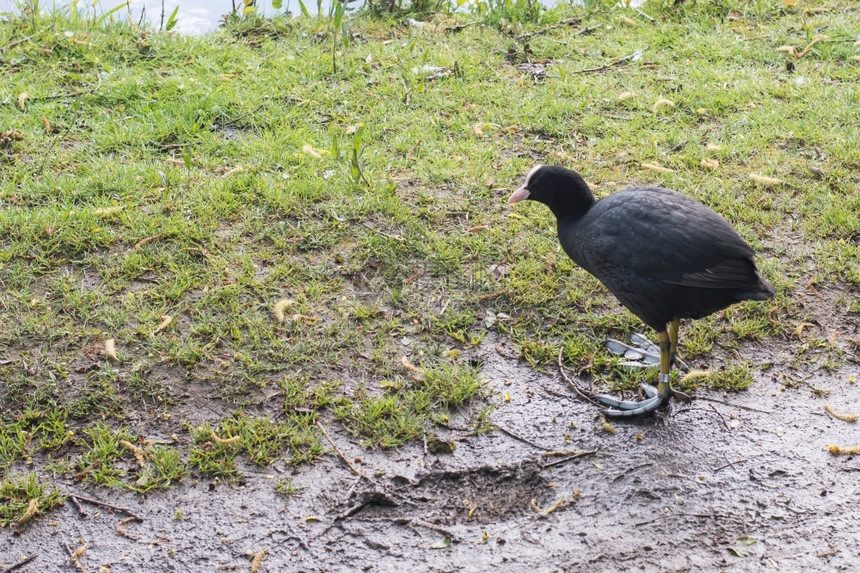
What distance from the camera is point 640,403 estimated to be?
150 inches

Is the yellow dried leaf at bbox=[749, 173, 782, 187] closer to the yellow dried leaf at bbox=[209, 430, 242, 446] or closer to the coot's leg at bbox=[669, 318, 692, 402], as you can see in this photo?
the coot's leg at bbox=[669, 318, 692, 402]

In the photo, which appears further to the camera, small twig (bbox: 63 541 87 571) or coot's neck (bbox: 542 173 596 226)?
coot's neck (bbox: 542 173 596 226)

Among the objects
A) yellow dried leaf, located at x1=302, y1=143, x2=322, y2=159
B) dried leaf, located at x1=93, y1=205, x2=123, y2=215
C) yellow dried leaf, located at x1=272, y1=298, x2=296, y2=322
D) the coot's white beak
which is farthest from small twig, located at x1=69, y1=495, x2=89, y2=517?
yellow dried leaf, located at x1=302, y1=143, x2=322, y2=159

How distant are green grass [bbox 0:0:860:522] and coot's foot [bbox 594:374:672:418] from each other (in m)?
0.18

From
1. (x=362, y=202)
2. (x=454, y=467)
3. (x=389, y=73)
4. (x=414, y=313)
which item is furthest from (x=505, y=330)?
(x=389, y=73)

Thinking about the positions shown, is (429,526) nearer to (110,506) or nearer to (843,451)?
(110,506)

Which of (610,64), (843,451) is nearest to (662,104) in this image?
(610,64)

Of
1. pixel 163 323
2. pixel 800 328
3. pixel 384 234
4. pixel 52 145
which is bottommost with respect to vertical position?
pixel 800 328

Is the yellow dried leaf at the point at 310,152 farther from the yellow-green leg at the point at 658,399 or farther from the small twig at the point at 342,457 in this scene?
the yellow-green leg at the point at 658,399

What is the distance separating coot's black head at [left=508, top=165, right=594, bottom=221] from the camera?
408 centimetres

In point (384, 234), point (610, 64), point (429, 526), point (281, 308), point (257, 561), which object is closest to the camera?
point (257, 561)

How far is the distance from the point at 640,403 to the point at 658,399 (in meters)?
0.08

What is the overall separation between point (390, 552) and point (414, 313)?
1.51 meters

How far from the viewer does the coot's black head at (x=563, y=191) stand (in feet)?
13.4
